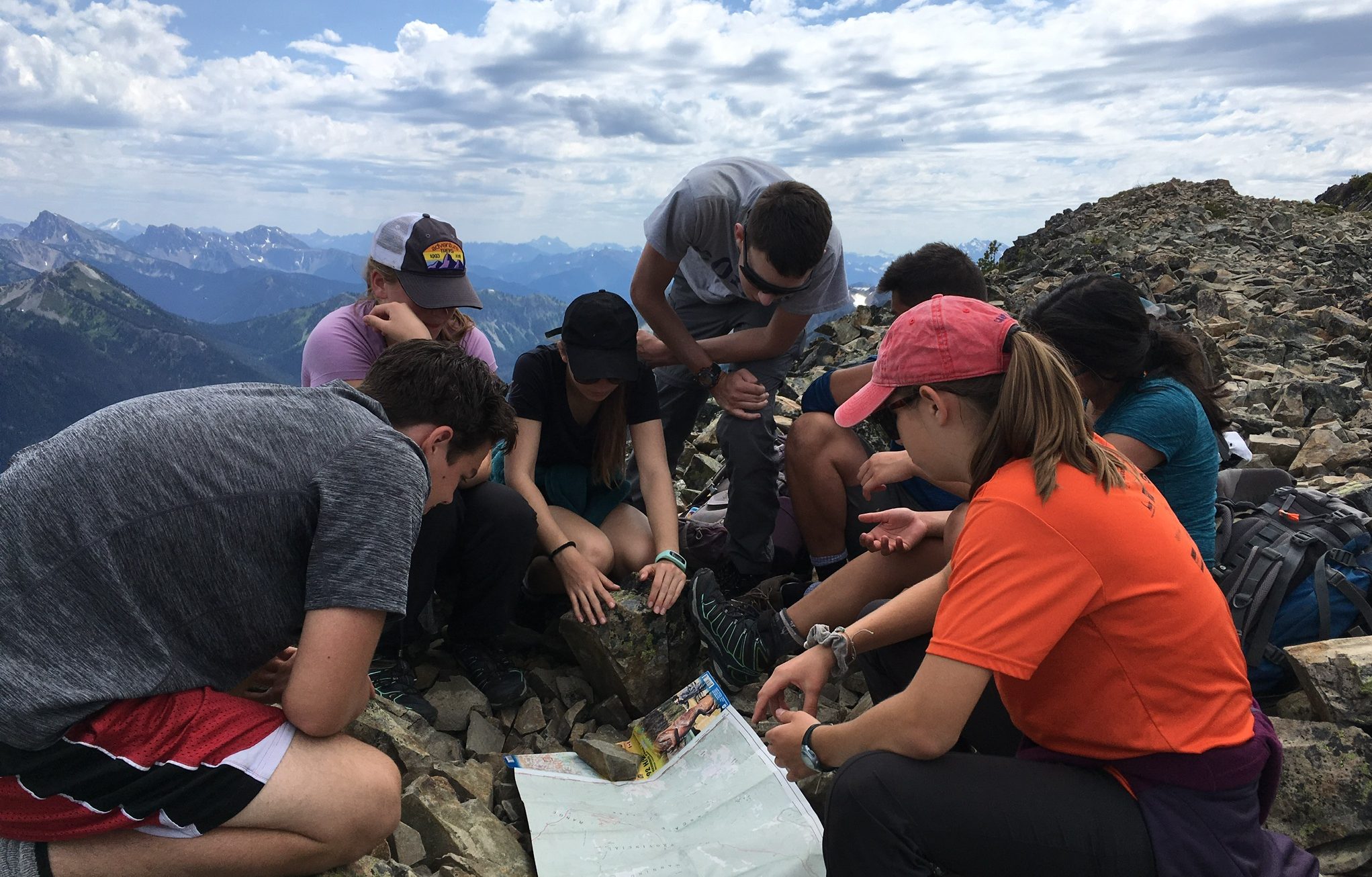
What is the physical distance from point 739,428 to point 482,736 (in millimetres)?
2301

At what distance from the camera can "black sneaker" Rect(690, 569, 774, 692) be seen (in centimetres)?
439

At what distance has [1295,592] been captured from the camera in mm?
3893

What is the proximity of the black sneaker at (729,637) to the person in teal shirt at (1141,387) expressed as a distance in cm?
193

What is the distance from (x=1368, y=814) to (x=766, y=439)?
3281 millimetres

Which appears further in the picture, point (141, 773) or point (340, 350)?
point (340, 350)

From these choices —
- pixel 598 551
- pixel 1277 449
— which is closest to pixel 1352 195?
pixel 1277 449

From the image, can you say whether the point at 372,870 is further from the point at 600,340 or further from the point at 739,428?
the point at 739,428

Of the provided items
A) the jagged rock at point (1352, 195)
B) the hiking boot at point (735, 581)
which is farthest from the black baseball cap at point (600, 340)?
the jagged rock at point (1352, 195)

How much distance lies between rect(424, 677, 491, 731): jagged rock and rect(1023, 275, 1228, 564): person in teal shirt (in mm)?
3326

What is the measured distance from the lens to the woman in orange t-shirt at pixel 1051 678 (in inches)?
89.7

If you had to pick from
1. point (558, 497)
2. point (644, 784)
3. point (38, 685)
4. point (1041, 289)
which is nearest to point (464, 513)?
point (558, 497)

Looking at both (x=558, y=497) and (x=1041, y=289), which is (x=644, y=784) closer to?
(x=558, y=497)

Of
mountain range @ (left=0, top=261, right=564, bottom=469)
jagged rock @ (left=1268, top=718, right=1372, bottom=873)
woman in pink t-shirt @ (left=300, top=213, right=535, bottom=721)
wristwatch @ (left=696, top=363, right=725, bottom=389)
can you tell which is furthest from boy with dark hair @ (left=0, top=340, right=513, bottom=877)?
mountain range @ (left=0, top=261, right=564, bottom=469)

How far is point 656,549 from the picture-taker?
507cm
